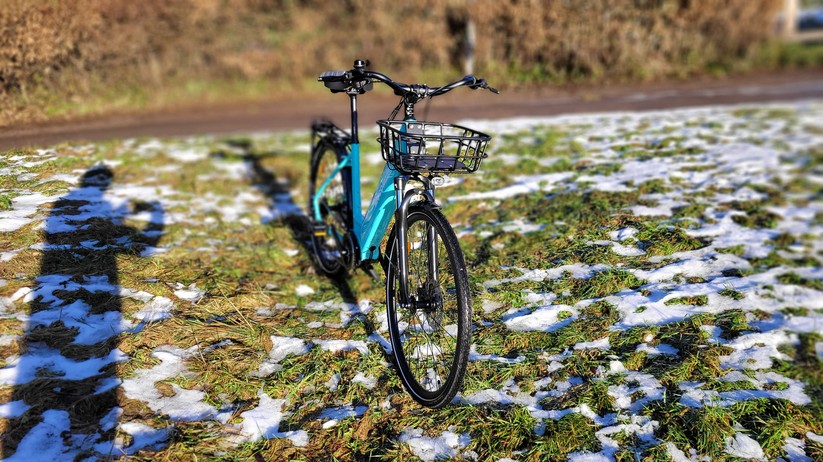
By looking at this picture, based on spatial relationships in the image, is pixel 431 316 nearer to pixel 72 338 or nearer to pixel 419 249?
pixel 419 249

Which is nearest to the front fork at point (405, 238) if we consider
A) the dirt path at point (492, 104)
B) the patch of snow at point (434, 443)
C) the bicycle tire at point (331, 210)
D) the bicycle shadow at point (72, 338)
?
the patch of snow at point (434, 443)

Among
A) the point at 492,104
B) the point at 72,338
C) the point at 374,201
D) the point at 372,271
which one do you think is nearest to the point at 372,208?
the point at 374,201

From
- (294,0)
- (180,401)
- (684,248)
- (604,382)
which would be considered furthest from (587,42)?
(180,401)

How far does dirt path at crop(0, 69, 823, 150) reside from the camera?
10.2 meters

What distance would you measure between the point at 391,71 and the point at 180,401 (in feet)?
40.2

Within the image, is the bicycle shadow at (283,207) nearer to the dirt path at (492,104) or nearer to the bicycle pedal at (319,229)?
the bicycle pedal at (319,229)

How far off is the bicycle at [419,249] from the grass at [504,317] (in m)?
0.21

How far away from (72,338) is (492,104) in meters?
9.52

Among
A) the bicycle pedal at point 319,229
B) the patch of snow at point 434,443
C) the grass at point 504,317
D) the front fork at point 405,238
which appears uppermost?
the front fork at point 405,238

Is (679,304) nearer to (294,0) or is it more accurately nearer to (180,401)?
(180,401)

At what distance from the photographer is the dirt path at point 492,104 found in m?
10.2

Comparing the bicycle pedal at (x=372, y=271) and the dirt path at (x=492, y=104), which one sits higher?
the dirt path at (x=492, y=104)

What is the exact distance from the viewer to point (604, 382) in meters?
3.25

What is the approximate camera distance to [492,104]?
38.2 feet
